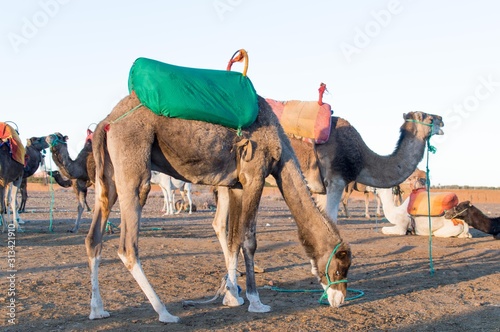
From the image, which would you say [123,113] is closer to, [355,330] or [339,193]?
[355,330]

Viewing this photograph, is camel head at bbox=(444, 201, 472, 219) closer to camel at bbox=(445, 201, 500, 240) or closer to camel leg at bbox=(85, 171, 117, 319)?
camel at bbox=(445, 201, 500, 240)

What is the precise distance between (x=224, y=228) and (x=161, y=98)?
2928mm

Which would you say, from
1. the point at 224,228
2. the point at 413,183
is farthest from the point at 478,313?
the point at 413,183

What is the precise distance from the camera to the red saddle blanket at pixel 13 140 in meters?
16.8

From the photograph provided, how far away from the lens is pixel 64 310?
711 cm

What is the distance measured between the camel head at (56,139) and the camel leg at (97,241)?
9.42 m

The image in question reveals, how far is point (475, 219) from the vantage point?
1700 centimetres

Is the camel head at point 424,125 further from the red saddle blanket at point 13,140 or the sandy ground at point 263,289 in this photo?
the red saddle blanket at point 13,140

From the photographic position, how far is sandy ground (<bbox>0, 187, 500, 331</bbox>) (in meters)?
6.73

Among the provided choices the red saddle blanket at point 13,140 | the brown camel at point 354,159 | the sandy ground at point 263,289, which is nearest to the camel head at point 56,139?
the red saddle blanket at point 13,140

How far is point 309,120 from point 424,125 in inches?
97.0

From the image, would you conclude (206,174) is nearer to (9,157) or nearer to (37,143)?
(9,157)

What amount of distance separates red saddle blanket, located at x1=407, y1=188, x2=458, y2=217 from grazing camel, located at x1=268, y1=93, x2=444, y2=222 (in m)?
5.44

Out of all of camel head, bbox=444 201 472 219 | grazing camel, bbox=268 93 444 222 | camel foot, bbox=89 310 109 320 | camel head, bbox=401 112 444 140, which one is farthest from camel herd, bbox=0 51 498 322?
camel head, bbox=444 201 472 219
